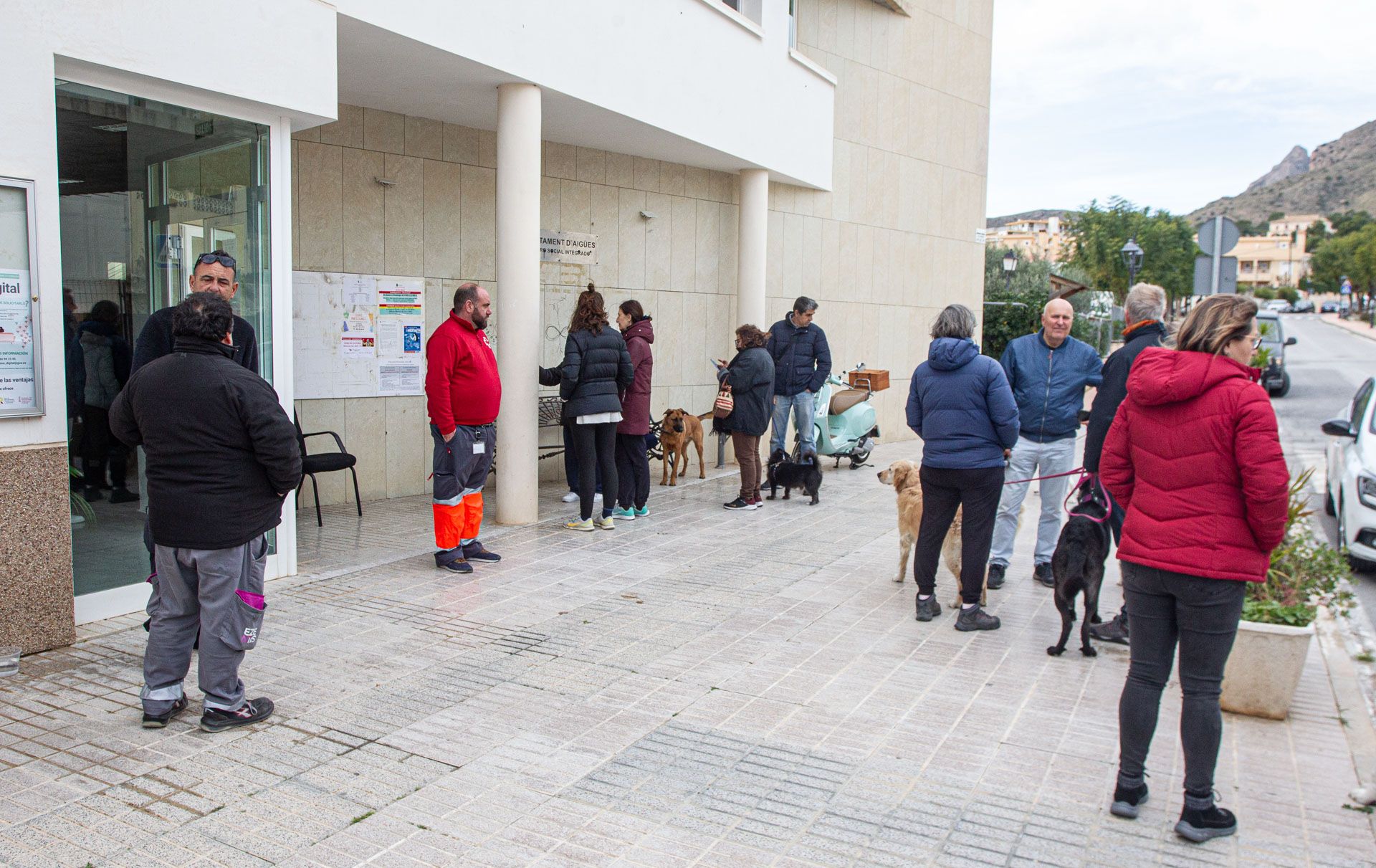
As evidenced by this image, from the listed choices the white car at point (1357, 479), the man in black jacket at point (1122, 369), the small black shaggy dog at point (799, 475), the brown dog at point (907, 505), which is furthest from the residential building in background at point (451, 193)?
the white car at point (1357, 479)

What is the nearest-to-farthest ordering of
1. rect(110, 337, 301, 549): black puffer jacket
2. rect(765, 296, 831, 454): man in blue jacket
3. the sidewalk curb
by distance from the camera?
rect(110, 337, 301, 549): black puffer jacket, rect(765, 296, 831, 454): man in blue jacket, the sidewalk curb

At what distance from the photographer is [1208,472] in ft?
11.6

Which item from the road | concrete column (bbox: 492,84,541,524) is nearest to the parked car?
the road

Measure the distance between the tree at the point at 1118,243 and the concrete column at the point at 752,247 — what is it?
1514 inches

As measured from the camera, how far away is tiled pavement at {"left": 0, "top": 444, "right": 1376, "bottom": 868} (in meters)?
3.54

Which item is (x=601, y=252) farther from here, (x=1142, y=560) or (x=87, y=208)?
(x=1142, y=560)

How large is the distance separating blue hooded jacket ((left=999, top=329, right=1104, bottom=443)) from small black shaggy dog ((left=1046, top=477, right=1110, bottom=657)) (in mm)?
1367

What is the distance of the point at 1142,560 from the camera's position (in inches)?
144

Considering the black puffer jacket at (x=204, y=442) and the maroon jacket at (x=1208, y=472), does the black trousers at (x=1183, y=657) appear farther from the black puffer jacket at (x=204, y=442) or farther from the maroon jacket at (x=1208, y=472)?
the black puffer jacket at (x=204, y=442)

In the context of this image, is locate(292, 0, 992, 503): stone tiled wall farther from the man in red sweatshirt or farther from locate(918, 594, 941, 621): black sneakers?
locate(918, 594, 941, 621): black sneakers

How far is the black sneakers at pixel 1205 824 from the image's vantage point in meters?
3.59

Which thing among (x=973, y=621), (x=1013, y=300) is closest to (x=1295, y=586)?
(x=973, y=621)

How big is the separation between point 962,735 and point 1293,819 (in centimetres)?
128

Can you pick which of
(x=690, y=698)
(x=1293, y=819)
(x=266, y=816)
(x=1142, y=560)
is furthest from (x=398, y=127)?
(x=1293, y=819)
